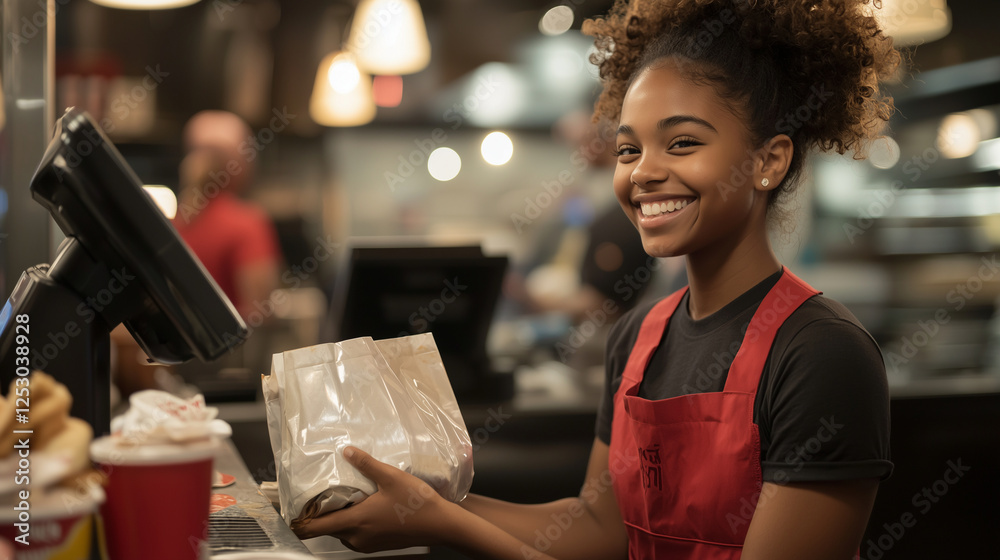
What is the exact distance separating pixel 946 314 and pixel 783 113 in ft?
12.6

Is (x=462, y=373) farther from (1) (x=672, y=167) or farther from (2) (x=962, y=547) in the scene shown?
(2) (x=962, y=547)

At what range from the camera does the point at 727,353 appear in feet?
3.85

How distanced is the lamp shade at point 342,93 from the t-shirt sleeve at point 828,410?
339cm

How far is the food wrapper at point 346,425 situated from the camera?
0.84m

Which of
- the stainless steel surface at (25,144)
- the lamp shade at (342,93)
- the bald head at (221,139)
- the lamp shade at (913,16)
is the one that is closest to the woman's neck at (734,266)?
the stainless steel surface at (25,144)

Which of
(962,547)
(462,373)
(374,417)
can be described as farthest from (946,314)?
(374,417)

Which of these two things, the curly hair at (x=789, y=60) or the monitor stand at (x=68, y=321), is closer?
the monitor stand at (x=68, y=321)

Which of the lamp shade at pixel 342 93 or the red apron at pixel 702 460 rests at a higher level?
the lamp shade at pixel 342 93

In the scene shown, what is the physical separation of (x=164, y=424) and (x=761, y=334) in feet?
2.69

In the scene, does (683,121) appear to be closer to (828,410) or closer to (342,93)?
(828,410)

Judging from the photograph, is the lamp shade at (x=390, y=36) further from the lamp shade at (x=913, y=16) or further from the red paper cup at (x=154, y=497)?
the red paper cup at (x=154, y=497)

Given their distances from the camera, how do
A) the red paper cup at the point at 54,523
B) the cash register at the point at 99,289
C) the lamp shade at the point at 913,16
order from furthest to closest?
the lamp shade at the point at 913,16 < the cash register at the point at 99,289 < the red paper cup at the point at 54,523

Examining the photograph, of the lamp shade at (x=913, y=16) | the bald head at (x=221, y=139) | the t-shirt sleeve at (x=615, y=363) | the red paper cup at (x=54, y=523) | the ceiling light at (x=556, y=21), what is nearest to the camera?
the red paper cup at (x=54, y=523)

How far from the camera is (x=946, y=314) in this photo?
4422 millimetres
